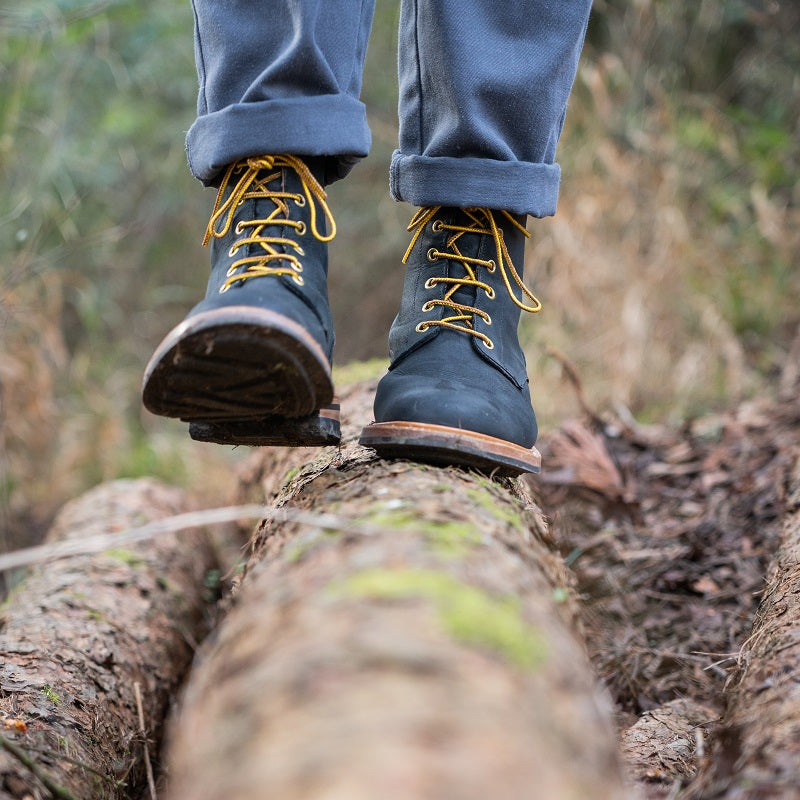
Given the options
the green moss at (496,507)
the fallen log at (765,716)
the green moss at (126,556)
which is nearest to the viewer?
the fallen log at (765,716)

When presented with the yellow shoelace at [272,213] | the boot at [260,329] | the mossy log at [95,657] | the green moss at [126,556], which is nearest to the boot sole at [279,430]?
the boot at [260,329]

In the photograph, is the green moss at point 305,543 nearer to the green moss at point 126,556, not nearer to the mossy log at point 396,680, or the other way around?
the mossy log at point 396,680

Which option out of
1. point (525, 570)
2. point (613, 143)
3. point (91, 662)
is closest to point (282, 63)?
point (525, 570)

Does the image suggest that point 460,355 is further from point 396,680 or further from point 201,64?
point 396,680

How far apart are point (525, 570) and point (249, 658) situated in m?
0.37

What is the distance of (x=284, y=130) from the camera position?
1.35 m

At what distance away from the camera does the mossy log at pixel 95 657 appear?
52.7 inches

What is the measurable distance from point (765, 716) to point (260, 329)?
0.79 m

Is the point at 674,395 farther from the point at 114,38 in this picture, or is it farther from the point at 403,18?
the point at 114,38

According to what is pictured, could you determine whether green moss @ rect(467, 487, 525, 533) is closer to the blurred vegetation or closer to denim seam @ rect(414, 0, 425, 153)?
denim seam @ rect(414, 0, 425, 153)

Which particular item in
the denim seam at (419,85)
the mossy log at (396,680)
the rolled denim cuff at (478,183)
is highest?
the denim seam at (419,85)

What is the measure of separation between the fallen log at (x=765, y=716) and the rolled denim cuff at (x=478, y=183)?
75 centimetres

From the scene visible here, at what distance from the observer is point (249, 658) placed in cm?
82

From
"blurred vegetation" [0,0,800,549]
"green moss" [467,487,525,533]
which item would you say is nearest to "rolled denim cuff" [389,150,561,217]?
"green moss" [467,487,525,533]
